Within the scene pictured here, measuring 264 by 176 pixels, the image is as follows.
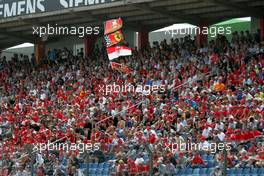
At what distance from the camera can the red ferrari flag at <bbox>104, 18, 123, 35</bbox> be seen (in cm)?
3072

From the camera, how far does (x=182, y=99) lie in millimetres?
25672

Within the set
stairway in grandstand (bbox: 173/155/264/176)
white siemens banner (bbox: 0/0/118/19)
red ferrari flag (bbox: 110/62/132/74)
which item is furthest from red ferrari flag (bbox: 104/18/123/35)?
stairway in grandstand (bbox: 173/155/264/176)

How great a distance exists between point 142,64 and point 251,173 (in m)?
12.6

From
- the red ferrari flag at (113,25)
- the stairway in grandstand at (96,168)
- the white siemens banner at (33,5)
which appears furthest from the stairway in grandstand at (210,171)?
the white siemens banner at (33,5)

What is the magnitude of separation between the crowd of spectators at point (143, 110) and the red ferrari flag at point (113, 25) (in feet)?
4.65

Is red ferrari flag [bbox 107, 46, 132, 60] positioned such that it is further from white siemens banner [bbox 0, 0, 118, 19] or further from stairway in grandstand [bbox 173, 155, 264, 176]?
stairway in grandstand [bbox 173, 155, 264, 176]

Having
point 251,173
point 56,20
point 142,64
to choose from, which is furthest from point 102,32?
point 251,173

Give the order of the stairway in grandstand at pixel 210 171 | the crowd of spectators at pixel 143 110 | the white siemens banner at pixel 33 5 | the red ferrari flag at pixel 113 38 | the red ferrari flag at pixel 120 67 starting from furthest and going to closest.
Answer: the white siemens banner at pixel 33 5
the red ferrari flag at pixel 120 67
the red ferrari flag at pixel 113 38
the crowd of spectators at pixel 143 110
the stairway in grandstand at pixel 210 171

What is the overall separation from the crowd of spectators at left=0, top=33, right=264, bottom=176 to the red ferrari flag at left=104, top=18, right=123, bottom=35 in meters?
1.42

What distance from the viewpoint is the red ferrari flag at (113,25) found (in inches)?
1209

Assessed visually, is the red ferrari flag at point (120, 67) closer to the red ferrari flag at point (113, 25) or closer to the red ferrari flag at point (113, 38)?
the red ferrari flag at point (113, 38)

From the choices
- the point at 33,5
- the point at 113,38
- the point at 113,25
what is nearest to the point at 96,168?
the point at 113,38

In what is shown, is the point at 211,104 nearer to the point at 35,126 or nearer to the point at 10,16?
the point at 35,126

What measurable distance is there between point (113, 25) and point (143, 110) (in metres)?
5.82
